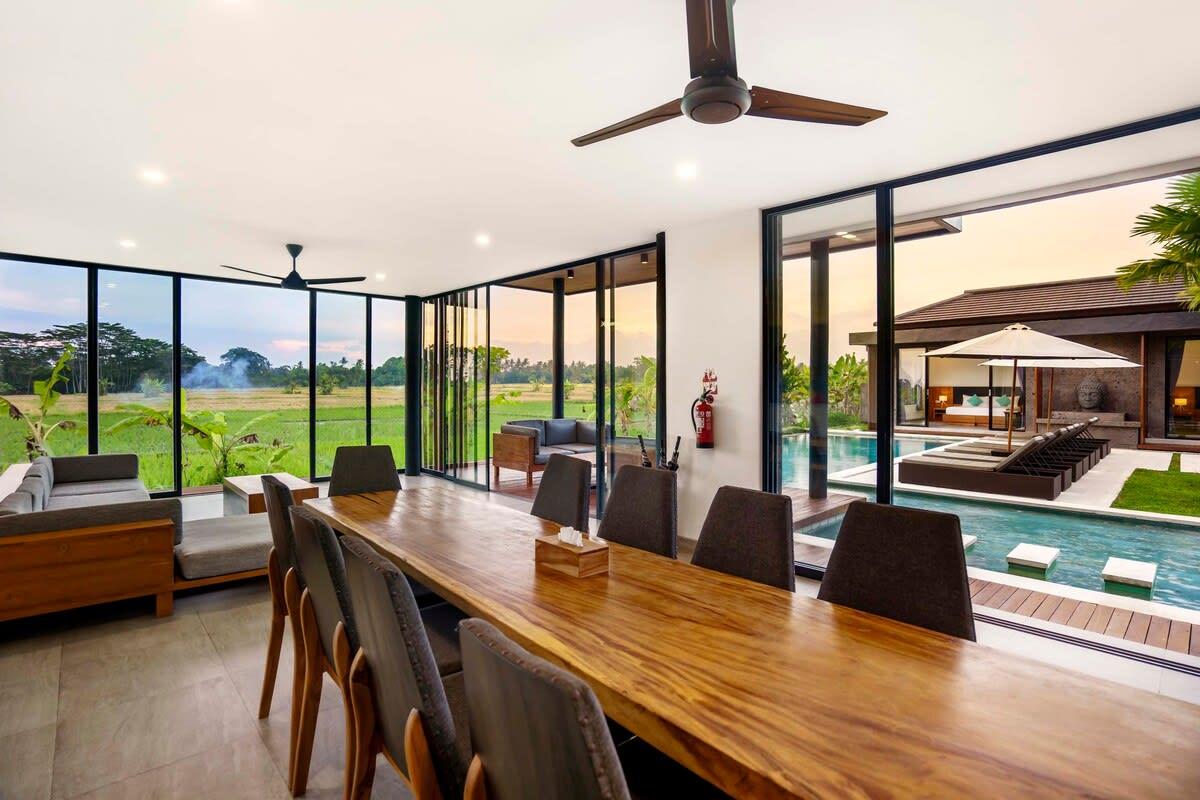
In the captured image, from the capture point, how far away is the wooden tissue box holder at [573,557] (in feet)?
6.31

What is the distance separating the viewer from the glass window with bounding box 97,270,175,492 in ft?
20.6

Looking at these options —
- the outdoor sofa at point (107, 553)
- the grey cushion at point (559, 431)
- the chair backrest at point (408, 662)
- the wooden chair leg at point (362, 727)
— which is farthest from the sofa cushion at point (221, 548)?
the grey cushion at point (559, 431)

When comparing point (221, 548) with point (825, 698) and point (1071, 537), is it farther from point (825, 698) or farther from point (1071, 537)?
point (1071, 537)

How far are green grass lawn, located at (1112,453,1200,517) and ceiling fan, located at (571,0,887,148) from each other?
3548 millimetres

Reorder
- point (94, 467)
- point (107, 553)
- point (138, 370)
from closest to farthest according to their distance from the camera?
point (107, 553) → point (94, 467) → point (138, 370)

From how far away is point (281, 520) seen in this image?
7.70 ft

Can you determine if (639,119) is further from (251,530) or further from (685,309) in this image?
(251,530)

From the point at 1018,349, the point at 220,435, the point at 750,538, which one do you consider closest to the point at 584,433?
the point at 220,435

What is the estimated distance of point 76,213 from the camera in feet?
14.4

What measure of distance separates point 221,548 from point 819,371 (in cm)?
417

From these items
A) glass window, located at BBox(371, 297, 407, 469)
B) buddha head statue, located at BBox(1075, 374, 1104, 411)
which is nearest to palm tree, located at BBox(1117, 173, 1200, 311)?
buddha head statue, located at BBox(1075, 374, 1104, 411)

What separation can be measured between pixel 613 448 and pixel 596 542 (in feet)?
12.2

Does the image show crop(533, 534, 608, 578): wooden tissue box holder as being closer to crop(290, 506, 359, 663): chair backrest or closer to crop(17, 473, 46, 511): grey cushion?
crop(290, 506, 359, 663): chair backrest

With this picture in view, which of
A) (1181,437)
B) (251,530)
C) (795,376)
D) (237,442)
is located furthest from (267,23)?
(237,442)
